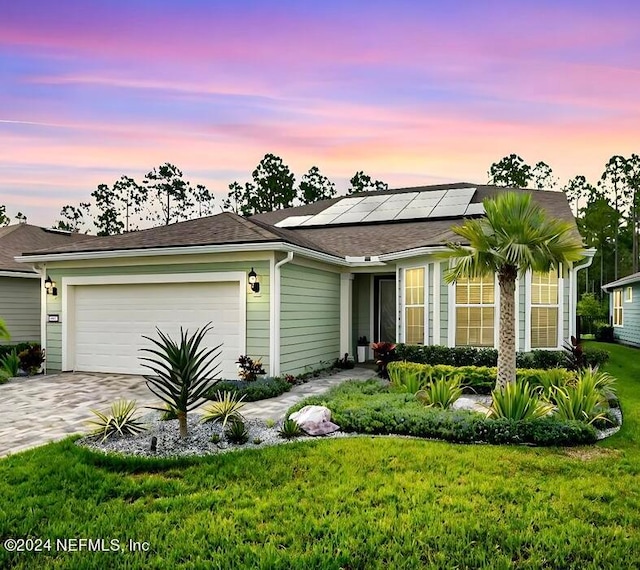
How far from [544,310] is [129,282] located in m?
8.94

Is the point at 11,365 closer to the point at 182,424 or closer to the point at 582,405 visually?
the point at 182,424

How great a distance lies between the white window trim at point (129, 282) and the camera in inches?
370

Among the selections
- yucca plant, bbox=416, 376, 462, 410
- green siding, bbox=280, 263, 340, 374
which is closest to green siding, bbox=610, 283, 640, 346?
green siding, bbox=280, 263, 340, 374

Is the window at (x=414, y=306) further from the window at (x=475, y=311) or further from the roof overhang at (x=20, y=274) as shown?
the roof overhang at (x=20, y=274)

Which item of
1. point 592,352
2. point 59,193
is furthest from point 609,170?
point 59,193

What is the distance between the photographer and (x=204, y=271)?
32.0ft

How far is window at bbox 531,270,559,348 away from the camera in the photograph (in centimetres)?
973

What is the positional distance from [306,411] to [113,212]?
115 ft

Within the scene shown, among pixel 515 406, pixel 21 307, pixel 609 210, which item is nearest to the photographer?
pixel 515 406

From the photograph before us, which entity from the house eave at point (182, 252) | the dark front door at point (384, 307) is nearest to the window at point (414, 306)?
the house eave at point (182, 252)

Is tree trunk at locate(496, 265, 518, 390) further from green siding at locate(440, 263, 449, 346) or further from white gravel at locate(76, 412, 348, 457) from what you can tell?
green siding at locate(440, 263, 449, 346)

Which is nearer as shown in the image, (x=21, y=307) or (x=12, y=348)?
(x=12, y=348)

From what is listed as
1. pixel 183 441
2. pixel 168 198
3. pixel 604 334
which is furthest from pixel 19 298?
pixel 604 334

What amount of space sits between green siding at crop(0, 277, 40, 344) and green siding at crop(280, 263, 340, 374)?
8263 mm
